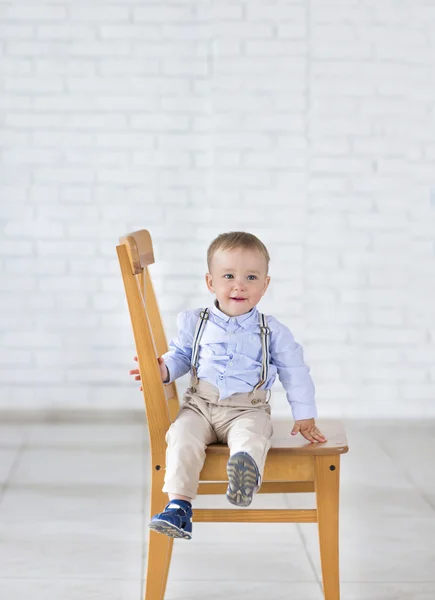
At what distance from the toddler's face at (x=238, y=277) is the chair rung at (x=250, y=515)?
1.42 feet

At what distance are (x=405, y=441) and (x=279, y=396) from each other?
0.56 meters

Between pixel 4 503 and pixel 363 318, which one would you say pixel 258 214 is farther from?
pixel 4 503

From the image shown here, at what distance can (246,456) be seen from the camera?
68.9 inches

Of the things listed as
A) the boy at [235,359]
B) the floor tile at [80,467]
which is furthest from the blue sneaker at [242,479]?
the floor tile at [80,467]

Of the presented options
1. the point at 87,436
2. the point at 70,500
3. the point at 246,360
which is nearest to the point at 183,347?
the point at 246,360

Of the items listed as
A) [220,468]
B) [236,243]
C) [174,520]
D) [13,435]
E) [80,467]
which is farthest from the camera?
[13,435]

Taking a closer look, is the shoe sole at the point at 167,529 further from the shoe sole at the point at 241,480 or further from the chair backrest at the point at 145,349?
the chair backrest at the point at 145,349

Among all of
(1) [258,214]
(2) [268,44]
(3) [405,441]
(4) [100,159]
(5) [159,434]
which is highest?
(2) [268,44]

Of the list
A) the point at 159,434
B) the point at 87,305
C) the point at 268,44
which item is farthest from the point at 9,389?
the point at 159,434

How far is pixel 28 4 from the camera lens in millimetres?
3715

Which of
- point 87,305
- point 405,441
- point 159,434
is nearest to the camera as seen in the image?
point 159,434

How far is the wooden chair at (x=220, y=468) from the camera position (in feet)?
6.04

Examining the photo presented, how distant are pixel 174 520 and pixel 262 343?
452 mm

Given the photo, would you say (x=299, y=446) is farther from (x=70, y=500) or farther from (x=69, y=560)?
(x=70, y=500)
